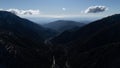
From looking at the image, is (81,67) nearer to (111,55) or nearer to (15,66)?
(111,55)

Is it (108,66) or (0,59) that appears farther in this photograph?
(0,59)

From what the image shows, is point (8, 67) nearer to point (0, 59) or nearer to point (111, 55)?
point (0, 59)

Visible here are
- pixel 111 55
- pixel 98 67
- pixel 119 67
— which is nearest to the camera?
pixel 119 67

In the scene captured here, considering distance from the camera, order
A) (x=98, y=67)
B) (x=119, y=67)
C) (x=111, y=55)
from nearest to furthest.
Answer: (x=119, y=67)
(x=98, y=67)
(x=111, y=55)

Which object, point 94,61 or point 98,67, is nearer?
point 98,67

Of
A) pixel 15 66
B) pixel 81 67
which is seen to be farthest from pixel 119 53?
pixel 15 66

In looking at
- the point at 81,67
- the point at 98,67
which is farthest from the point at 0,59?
the point at 98,67

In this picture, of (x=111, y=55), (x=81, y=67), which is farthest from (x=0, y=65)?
(x=111, y=55)

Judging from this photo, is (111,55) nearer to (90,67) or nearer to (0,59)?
(90,67)

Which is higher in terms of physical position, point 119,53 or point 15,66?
point 119,53
